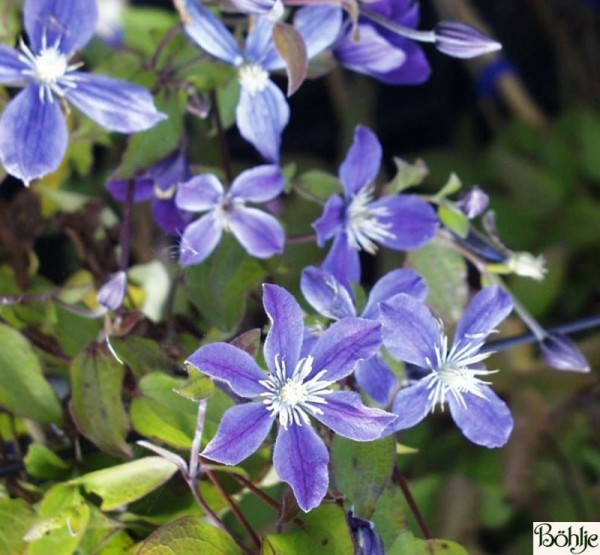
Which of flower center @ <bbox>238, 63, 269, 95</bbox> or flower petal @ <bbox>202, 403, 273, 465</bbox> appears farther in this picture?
flower center @ <bbox>238, 63, 269, 95</bbox>

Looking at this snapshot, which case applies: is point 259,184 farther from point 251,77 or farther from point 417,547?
point 417,547

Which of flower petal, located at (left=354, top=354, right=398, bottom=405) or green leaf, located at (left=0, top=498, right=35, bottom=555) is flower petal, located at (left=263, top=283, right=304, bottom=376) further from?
green leaf, located at (left=0, top=498, right=35, bottom=555)

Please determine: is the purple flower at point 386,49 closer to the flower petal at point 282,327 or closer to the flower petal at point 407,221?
the flower petal at point 407,221

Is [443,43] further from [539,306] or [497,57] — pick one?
[497,57]

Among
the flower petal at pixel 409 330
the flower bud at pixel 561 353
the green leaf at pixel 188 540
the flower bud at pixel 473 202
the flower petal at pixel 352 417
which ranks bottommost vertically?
the flower bud at pixel 561 353

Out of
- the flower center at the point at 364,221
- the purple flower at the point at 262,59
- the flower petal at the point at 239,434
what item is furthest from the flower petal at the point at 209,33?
the flower petal at the point at 239,434

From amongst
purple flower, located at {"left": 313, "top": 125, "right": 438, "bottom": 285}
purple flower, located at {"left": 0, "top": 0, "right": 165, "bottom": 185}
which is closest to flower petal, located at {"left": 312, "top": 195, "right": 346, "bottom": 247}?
purple flower, located at {"left": 313, "top": 125, "right": 438, "bottom": 285}

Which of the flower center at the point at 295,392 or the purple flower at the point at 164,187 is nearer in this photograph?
the flower center at the point at 295,392

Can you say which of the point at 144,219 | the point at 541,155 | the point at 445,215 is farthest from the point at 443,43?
the point at 541,155
